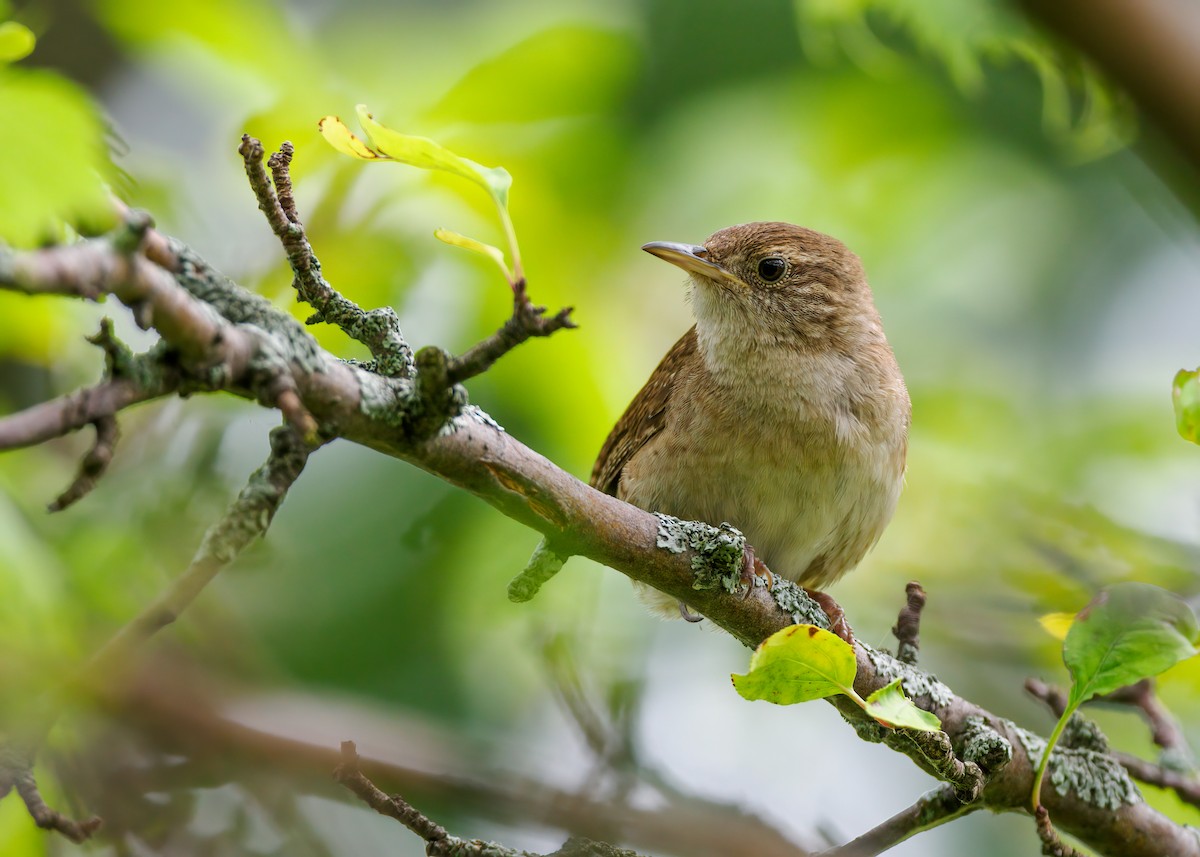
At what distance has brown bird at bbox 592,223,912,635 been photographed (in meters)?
3.95

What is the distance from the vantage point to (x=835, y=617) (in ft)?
12.6

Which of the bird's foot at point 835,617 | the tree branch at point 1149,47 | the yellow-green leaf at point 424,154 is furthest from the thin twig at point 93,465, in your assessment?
the bird's foot at point 835,617

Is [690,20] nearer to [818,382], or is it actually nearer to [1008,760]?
[818,382]

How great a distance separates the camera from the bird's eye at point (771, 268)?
461 cm

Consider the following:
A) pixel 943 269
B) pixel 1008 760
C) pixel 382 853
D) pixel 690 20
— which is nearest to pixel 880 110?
pixel 943 269

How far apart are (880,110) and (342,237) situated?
3.03m

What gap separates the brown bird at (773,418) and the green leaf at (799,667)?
1249 mm

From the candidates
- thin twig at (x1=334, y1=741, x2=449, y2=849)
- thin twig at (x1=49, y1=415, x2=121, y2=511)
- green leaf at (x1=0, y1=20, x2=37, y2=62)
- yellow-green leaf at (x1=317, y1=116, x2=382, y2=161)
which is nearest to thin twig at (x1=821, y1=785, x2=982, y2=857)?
thin twig at (x1=334, y1=741, x2=449, y2=849)

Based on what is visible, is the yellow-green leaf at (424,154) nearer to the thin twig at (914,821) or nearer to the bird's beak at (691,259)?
the thin twig at (914,821)

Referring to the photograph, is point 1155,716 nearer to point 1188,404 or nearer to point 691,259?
point 1188,404

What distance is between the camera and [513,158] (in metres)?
4.54

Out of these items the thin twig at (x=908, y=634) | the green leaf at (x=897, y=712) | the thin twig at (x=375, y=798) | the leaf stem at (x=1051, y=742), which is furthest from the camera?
the thin twig at (x=908, y=634)

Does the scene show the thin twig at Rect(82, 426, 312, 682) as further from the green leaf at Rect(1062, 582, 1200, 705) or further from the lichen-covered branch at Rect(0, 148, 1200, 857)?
the green leaf at Rect(1062, 582, 1200, 705)

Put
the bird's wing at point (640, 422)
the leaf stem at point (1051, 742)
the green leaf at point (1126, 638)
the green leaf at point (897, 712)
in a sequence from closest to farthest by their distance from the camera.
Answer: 1. the green leaf at point (897, 712)
2. the green leaf at point (1126, 638)
3. the leaf stem at point (1051, 742)
4. the bird's wing at point (640, 422)
